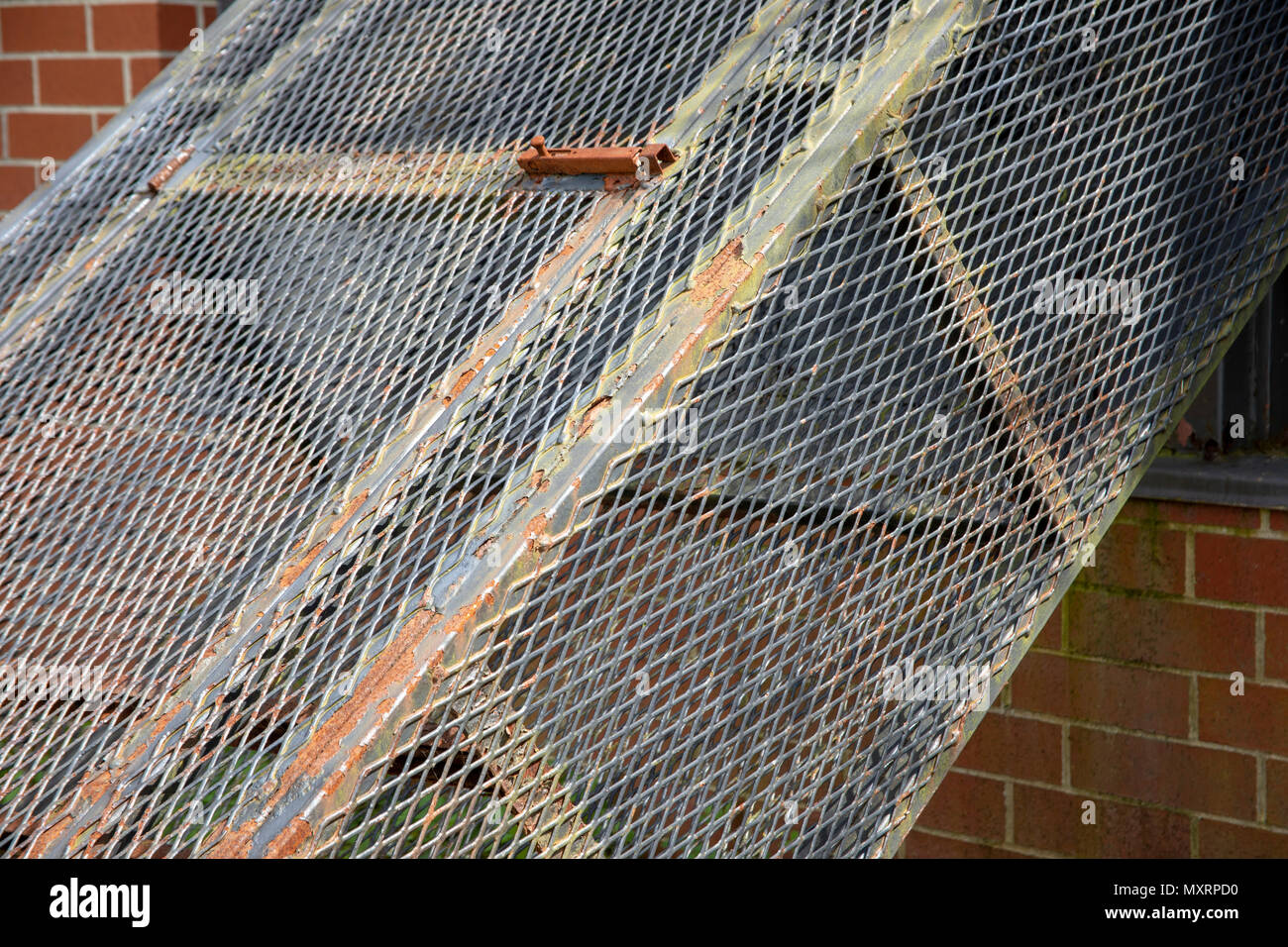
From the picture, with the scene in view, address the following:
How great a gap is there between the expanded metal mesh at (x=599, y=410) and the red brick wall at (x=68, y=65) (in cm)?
182

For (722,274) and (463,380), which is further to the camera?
(463,380)

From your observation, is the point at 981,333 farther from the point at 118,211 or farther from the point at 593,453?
the point at 118,211

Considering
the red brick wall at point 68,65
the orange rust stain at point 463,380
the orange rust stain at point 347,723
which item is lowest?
the orange rust stain at point 347,723

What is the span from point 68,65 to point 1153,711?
3.81 metres

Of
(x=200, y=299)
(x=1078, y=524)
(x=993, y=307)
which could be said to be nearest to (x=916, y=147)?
(x=993, y=307)

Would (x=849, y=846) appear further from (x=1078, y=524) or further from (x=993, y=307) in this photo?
(x=993, y=307)

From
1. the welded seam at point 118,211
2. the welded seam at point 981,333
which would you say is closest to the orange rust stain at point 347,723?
the welded seam at point 981,333

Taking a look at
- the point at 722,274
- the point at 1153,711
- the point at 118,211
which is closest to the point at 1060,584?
the point at 722,274

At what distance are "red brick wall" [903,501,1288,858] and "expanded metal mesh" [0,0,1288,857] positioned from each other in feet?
3.37

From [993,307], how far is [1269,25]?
888mm

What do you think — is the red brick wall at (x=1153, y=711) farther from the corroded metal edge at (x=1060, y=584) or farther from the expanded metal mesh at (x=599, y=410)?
the expanded metal mesh at (x=599, y=410)

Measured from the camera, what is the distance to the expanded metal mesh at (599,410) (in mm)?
1648

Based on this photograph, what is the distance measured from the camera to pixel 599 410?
163cm

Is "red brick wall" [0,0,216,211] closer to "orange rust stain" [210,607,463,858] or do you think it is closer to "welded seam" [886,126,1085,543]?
"welded seam" [886,126,1085,543]
